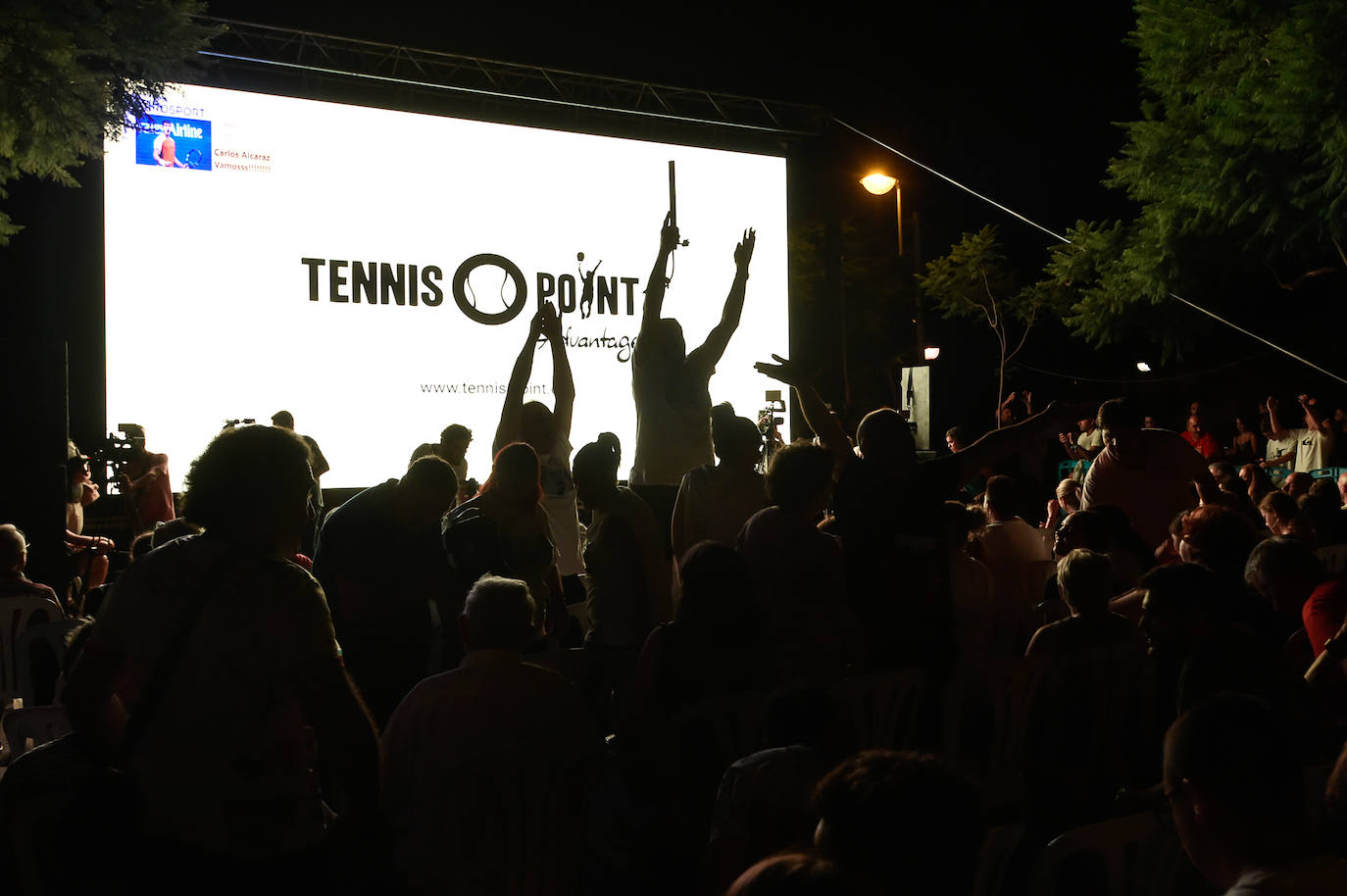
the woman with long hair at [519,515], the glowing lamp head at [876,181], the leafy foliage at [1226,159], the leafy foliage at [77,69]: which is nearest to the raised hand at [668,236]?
the woman with long hair at [519,515]

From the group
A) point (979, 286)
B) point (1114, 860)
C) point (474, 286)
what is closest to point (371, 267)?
point (474, 286)

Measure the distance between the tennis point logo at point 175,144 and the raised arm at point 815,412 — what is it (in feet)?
20.4

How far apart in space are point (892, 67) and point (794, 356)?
6.92m

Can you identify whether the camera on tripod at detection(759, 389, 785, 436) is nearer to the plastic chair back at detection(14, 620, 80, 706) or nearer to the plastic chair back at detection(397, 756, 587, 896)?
the plastic chair back at detection(14, 620, 80, 706)

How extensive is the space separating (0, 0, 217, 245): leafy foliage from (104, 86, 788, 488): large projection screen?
1.11 m

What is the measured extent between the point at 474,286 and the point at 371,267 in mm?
867

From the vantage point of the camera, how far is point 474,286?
31.0ft

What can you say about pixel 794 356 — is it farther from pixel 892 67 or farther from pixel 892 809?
pixel 892 809

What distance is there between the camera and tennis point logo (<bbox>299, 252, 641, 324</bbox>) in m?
8.93

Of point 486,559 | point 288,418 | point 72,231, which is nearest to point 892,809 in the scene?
point 486,559

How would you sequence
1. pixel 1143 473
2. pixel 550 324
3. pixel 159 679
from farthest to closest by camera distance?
pixel 550 324
pixel 1143 473
pixel 159 679

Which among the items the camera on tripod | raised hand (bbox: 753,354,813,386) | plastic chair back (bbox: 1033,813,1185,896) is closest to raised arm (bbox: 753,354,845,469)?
raised hand (bbox: 753,354,813,386)

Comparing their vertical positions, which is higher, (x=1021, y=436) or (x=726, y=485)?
(x=1021, y=436)

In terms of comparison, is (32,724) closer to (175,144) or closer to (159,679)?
(159,679)
